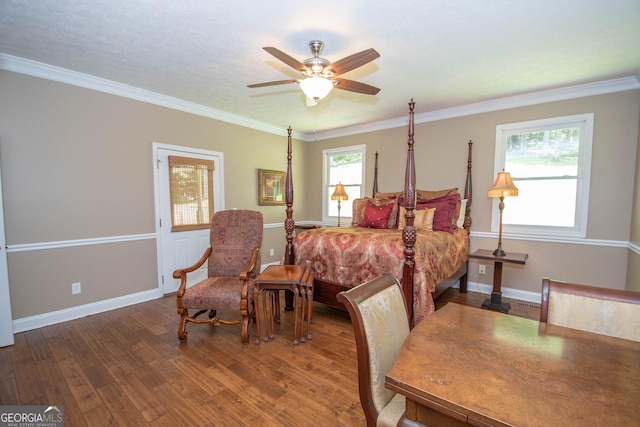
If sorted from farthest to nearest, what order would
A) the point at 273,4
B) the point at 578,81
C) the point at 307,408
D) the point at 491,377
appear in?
the point at 578,81, the point at 273,4, the point at 307,408, the point at 491,377

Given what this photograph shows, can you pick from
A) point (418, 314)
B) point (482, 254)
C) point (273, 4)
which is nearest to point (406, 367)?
point (418, 314)

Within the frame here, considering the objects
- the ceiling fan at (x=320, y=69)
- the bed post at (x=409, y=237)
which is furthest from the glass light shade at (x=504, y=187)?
the ceiling fan at (x=320, y=69)

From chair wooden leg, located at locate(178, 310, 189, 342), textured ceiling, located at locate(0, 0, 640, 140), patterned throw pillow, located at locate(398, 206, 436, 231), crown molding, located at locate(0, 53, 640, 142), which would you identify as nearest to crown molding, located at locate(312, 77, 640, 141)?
crown molding, located at locate(0, 53, 640, 142)

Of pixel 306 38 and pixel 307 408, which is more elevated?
pixel 306 38

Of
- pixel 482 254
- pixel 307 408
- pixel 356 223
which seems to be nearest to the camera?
pixel 307 408

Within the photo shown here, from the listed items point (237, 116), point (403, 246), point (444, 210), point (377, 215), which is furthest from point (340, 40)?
point (237, 116)

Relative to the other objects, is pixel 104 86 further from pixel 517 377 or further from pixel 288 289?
pixel 517 377

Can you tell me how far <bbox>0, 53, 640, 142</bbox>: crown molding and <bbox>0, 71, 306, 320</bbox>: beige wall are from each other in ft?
0.25

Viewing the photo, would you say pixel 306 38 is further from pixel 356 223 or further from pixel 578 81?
pixel 578 81

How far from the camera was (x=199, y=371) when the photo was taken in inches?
81.9

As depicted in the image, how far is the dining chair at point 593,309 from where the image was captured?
1102 mm

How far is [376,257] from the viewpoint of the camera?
2.62m

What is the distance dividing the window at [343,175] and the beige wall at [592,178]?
693 millimetres

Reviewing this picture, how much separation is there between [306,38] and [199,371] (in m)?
2.79
